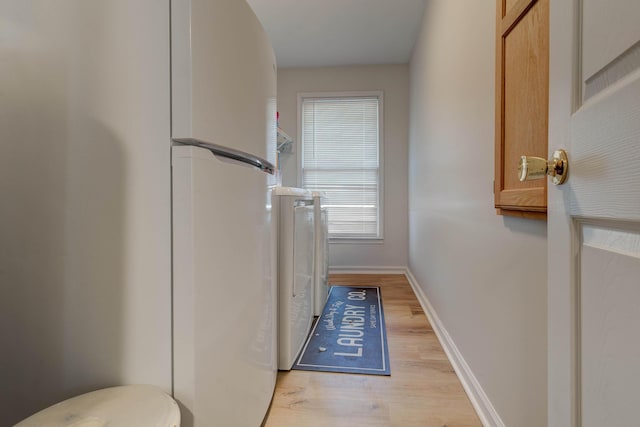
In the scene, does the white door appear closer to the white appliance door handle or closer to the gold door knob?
the gold door knob

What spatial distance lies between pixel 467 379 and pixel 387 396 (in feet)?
1.22

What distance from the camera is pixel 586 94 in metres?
0.48

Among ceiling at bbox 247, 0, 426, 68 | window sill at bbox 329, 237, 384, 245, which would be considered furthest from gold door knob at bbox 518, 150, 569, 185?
window sill at bbox 329, 237, 384, 245

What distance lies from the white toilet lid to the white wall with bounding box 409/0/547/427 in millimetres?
933

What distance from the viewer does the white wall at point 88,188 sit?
0.78m

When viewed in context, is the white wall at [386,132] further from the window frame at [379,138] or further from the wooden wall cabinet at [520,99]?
the wooden wall cabinet at [520,99]

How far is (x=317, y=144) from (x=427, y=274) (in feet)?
7.43

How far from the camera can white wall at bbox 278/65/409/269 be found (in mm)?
3988

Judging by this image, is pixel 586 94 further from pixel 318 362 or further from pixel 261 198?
pixel 318 362

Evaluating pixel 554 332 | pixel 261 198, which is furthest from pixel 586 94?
pixel 261 198

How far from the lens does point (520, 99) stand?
37.8 inches

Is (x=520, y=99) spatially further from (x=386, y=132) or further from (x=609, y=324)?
(x=386, y=132)

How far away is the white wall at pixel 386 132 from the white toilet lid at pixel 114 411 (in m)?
3.37

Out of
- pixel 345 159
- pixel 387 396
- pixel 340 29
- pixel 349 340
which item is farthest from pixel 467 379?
pixel 340 29
